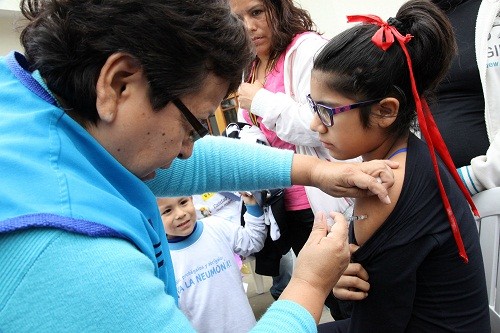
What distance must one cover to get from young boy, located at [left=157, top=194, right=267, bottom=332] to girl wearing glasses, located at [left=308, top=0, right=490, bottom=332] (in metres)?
0.78

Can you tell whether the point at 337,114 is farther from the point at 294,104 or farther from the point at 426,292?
the point at 426,292

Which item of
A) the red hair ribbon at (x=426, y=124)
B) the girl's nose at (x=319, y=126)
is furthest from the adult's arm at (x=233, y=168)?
the red hair ribbon at (x=426, y=124)

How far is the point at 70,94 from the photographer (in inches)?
30.5

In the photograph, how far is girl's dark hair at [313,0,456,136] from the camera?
3.95 feet

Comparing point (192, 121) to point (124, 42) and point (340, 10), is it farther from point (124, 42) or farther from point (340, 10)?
point (340, 10)

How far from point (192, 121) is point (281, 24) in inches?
46.9

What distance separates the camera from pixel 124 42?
73 cm

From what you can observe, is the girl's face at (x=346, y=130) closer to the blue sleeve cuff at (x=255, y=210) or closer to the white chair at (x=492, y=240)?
the white chair at (x=492, y=240)

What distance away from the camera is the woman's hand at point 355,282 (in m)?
1.18

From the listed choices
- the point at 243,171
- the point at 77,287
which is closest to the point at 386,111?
the point at 243,171

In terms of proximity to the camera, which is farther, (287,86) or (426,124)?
(287,86)

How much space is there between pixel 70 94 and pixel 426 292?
42.9 inches

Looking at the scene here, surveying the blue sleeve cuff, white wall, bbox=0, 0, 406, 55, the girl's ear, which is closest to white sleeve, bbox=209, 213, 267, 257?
the blue sleeve cuff

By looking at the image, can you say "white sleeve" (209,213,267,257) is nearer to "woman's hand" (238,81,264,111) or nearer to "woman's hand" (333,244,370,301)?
"woman's hand" (238,81,264,111)
